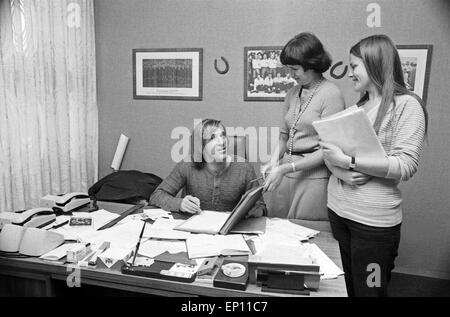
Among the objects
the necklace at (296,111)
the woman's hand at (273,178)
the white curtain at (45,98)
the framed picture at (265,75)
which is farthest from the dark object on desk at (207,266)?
the framed picture at (265,75)

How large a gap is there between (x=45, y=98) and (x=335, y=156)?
74.6 inches

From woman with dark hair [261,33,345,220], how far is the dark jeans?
0.98 ft

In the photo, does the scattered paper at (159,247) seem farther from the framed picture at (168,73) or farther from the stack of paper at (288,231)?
the framed picture at (168,73)

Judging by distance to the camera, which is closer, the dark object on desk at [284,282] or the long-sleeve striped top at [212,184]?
the dark object on desk at [284,282]

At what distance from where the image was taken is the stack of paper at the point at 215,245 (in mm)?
1320

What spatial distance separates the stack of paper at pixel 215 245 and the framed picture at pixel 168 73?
162 centimetres

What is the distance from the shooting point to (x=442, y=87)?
7.90 ft

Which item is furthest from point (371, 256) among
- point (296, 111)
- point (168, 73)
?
point (168, 73)

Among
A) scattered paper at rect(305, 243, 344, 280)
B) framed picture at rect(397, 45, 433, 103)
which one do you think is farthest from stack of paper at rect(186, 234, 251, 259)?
framed picture at rect(397, 45, 433, 103)

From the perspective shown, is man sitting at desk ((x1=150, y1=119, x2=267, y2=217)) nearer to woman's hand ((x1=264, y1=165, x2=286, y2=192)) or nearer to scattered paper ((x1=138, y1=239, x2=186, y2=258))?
woman's hand ((x1=264, y1=165, x2=286, y2=192))

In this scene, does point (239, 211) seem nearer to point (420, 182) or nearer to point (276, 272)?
point (276, 272)

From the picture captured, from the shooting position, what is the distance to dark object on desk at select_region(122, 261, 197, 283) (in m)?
1.15

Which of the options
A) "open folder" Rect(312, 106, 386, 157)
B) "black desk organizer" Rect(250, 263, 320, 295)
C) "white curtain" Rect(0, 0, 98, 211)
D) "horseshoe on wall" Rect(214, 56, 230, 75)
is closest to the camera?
"black desk organizer" Rect(250, 263, 320, 295)
